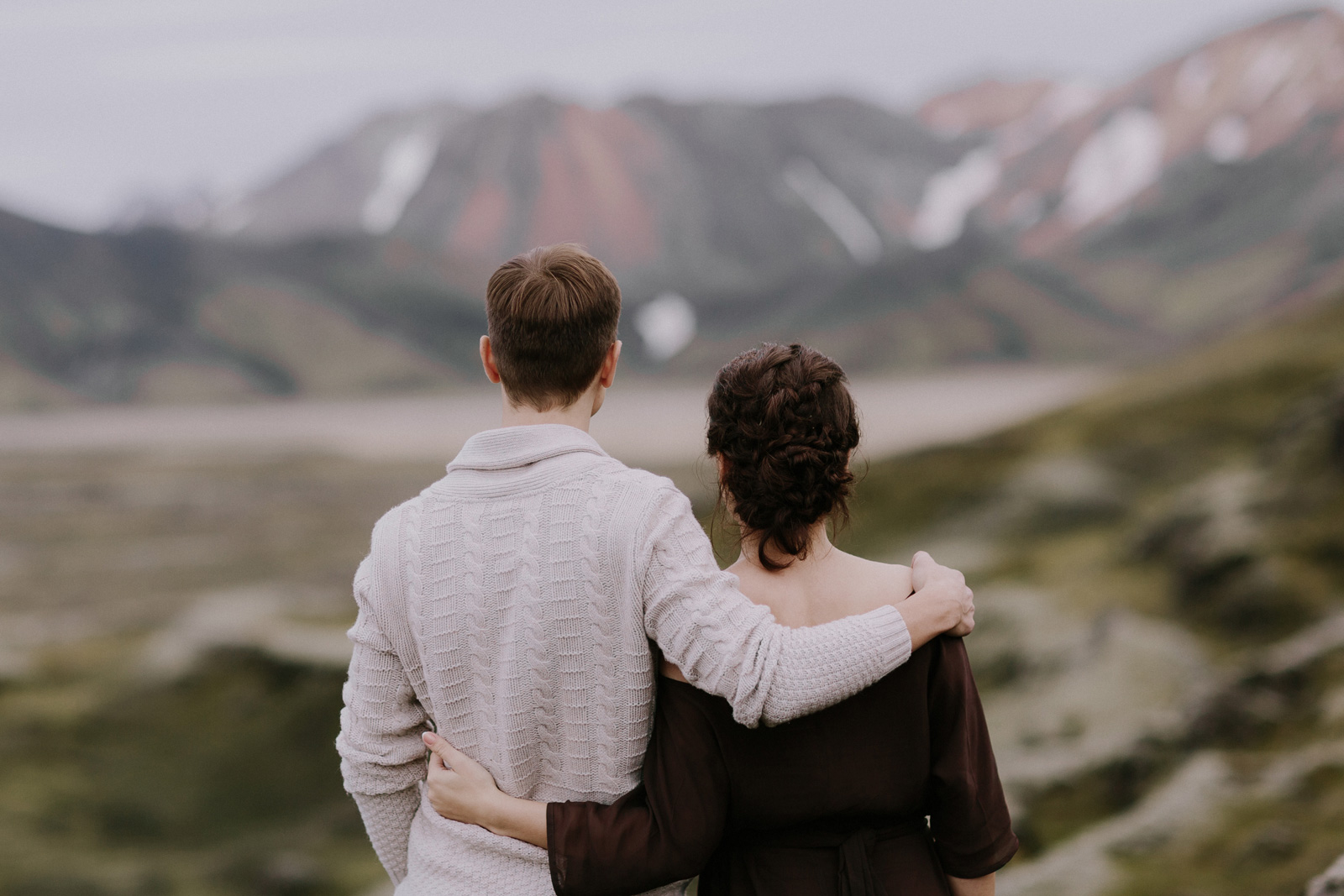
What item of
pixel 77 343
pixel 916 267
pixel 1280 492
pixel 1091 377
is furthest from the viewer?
pixel 916 267

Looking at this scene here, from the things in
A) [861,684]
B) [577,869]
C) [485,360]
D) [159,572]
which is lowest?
[577,869]

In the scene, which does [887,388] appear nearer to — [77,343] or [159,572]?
[159,572]

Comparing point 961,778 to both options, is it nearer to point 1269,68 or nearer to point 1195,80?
point 1269,68

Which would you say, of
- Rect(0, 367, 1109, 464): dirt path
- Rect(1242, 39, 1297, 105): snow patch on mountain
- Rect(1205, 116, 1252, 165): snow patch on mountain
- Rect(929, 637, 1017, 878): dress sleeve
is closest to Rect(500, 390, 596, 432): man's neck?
Rect(929, 637, 1017, 878): dress sleeve

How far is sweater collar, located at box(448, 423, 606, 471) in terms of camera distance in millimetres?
1262

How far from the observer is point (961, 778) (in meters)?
1.42

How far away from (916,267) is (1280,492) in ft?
55.2

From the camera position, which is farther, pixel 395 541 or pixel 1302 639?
pixel 1302 639

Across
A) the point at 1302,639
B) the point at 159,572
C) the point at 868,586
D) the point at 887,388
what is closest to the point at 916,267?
the point at 887,388

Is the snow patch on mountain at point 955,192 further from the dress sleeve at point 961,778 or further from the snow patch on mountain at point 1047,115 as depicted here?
the dress sleeve at point 961,778

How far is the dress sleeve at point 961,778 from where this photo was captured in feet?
4.60

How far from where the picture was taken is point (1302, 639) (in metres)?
5.11

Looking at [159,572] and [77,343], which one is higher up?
[77,343]

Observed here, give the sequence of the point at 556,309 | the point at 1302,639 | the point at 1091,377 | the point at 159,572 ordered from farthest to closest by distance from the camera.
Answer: the point at 1091,377 < the point at 159,572 < the point at 1302,639 < the point at 556,309
